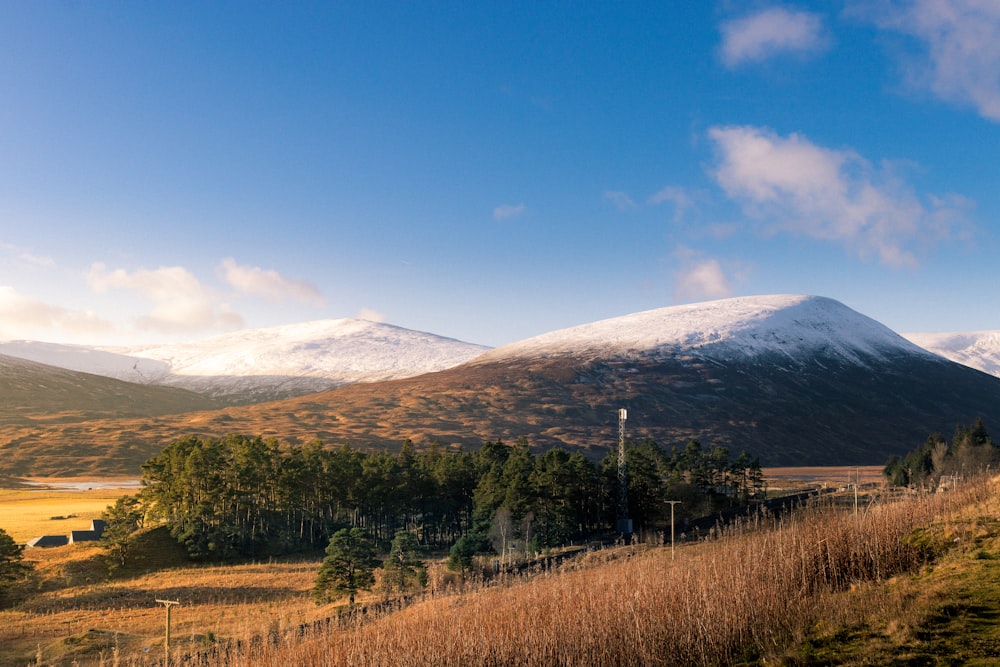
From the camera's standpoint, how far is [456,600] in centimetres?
2636

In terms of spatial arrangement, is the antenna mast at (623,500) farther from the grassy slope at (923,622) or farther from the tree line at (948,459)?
the grassy slope at (923,622)

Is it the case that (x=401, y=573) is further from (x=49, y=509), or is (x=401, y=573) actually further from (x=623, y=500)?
(x=49, y=509)

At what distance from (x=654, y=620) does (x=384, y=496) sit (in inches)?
2627

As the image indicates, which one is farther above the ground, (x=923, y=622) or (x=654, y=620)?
(x=923, y=622)

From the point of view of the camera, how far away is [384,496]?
80.6 metres

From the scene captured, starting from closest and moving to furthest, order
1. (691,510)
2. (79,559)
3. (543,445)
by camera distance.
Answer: (79,559) → (691,510) → (543,445)

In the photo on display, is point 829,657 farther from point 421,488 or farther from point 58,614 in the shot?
point 421,488

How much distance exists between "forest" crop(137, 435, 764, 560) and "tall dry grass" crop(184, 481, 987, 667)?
4661 centimetres

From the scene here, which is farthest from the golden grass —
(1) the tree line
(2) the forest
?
(1) the tree line

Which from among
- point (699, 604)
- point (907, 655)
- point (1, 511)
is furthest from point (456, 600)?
point (1, 511)

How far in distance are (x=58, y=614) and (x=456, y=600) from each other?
3714 centimetres

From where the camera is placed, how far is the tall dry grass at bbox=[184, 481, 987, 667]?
55.4 feet

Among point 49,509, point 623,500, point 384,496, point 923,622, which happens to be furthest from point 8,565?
point 49,509

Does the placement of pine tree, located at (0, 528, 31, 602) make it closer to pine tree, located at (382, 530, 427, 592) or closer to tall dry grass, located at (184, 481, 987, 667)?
pine tree, located at (382, 530, 427, 592)
